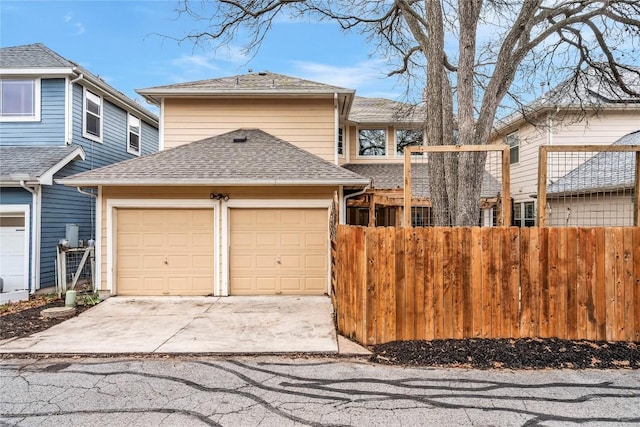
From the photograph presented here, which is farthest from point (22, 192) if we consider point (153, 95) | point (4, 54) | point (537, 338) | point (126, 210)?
point (537, 338)

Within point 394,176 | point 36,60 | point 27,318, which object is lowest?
point 27,318

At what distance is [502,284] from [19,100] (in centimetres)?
1275

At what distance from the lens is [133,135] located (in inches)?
548

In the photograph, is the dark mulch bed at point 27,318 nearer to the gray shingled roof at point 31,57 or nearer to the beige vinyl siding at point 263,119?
the beige vinyl siding at point 263,119

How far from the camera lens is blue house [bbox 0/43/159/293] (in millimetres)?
8711

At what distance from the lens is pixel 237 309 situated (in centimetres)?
699

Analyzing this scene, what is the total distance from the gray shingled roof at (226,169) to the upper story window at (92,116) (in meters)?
3.79

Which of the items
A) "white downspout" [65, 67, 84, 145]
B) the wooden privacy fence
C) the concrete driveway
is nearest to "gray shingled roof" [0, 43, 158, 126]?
"white downspout" [65, 67, 84, 145]

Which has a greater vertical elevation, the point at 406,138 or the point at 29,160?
the point at 406,138

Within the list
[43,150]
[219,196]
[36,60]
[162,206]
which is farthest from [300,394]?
[36,60]

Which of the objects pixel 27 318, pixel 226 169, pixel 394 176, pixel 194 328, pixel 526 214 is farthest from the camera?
pixel 526 214

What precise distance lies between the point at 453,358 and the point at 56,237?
10042 mm

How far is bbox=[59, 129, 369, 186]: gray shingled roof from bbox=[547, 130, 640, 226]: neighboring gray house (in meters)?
5.23

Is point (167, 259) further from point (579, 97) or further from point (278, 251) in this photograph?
point (579, 97)
